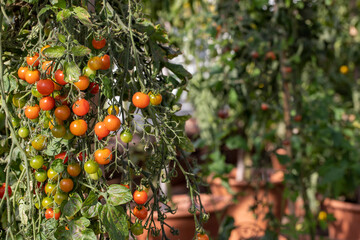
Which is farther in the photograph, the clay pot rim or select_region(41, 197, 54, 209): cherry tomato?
the clay pot rim

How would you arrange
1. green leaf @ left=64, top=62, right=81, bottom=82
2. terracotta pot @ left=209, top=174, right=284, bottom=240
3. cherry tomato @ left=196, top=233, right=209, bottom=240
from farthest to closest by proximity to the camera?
terracotta pot @ left=209, top=174, right=284, bottom=240 → cherry tomato @ left=196, top=233, right=209, bottom=240 → green leaf @ left=64, top=62, right=81, bottom=82

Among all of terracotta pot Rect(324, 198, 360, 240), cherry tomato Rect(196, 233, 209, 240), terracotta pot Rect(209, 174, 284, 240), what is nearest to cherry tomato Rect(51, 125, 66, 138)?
cherry tomato Rect(196, 233, 209, 240)

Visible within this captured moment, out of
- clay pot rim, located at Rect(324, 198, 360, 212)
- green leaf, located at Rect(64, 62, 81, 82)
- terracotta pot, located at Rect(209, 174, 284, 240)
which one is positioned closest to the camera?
green leaf, located at Rect(64, 62, 81, 82)

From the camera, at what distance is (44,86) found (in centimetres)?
48

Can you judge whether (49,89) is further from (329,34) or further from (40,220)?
(329,34)

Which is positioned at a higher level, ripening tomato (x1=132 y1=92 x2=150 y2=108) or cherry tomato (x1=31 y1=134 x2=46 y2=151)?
ripening tomato (x1=132 y1=92 x2=150 y2=108)

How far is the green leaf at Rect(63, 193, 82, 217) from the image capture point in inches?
19.5

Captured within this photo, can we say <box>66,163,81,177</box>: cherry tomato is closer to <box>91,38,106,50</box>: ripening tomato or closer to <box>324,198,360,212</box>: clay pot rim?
<box>91,38,106,50</box>: ripening tomato

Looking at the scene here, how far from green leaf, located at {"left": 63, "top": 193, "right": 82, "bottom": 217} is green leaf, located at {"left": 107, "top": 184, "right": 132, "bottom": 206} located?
5 cm

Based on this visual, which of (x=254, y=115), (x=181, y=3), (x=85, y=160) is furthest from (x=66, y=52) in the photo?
(x=181, y=3)

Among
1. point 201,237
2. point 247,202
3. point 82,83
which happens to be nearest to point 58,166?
point 82,83

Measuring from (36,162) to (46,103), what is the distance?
0.09 m

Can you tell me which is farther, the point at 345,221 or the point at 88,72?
the point at 345,221

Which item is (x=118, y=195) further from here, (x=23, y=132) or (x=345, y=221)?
(x=345, y=221)
